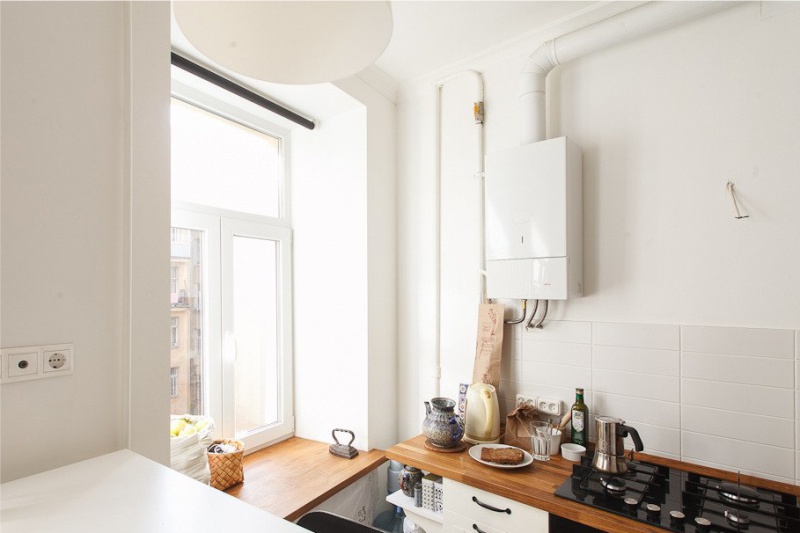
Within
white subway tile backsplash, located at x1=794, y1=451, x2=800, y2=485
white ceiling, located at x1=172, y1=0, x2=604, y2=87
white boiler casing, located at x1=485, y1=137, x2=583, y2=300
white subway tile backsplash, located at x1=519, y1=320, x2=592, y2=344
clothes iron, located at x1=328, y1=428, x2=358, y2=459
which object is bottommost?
clothes iron, located at x1=328, y1=428, x2=358, y2=459

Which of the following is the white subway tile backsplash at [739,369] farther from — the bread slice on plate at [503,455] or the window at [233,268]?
the window at [233,268]

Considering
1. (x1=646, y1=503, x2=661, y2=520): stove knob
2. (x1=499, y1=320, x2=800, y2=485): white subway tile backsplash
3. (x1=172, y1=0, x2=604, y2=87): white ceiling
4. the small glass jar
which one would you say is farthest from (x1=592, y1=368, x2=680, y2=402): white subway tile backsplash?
(x1=172, y1=0, x2=604, y2=87): white ceiling

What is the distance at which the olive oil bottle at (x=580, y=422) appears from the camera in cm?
163

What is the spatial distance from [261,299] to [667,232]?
74.8 inches

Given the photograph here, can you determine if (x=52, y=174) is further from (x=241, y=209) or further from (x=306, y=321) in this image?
(x=306, y=321)

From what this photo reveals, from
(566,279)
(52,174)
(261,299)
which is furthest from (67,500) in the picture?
(566,279)

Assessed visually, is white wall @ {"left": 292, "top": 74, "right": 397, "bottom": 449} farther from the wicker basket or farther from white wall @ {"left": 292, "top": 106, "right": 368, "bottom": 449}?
the wicker basket

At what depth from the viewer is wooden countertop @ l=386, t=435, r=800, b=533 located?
118 cm

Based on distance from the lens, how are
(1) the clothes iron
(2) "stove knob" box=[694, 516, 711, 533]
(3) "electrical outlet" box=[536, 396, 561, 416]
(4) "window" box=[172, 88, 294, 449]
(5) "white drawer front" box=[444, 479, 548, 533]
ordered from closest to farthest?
1. (2) "stove knob" box=[694, 516, 711, 533]
2. (5) "white drawer front" box=[444, 479, 548, 533]
3. (3) "electrical outlet" box=[536, 396, 561, 416]
4. (4) "window" box=[172, 88, 294, 449]
5. (1) the clothes iron

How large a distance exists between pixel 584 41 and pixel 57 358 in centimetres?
205

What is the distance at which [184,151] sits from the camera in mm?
1863

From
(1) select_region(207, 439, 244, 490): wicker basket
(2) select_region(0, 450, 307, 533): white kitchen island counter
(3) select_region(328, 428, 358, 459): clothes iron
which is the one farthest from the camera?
(3) select_region(328, 428, 358, 459): clothes iron

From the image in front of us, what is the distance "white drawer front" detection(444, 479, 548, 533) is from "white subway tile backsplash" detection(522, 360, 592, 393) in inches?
23.1

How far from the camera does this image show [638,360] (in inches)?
63.5
